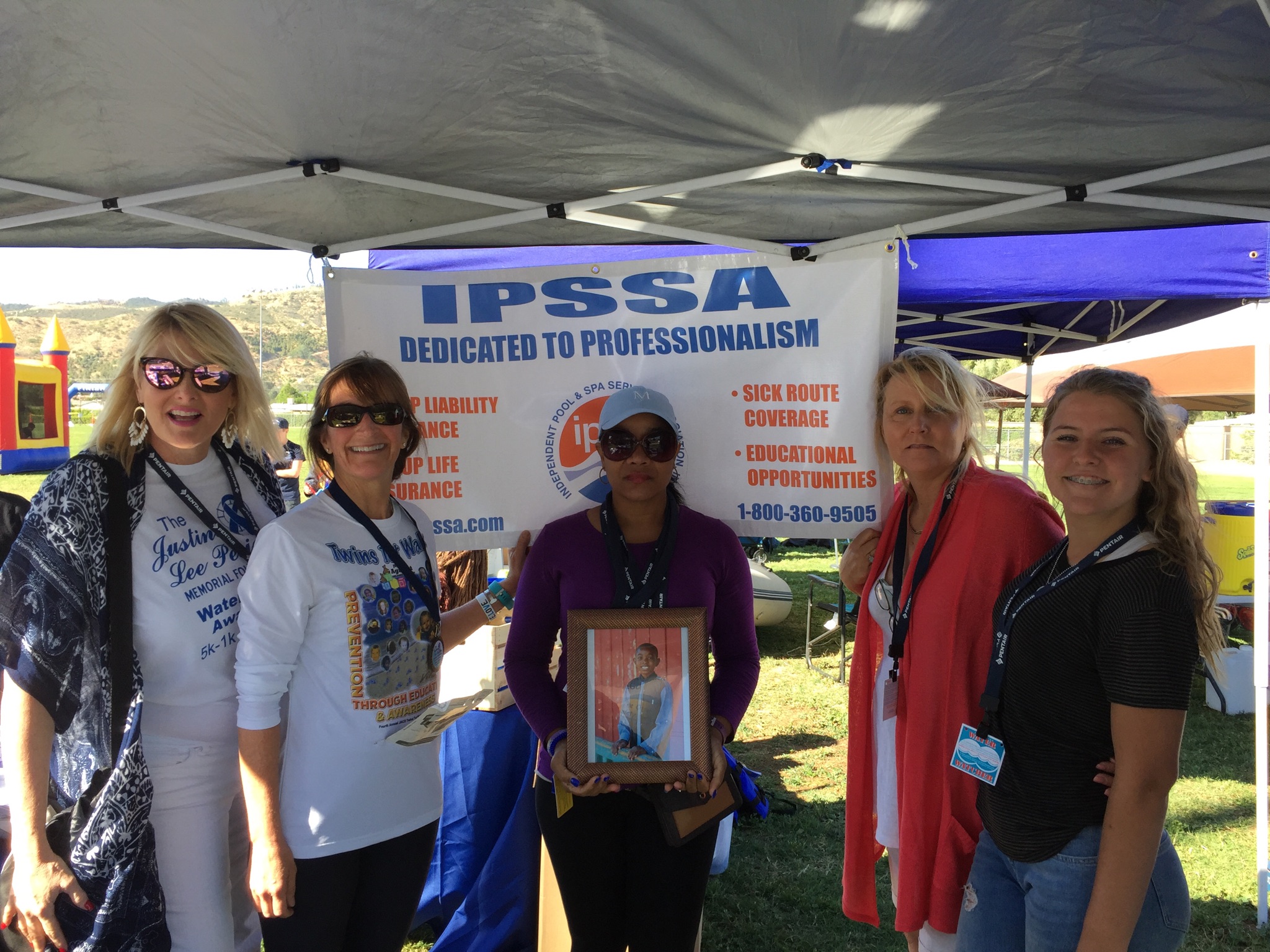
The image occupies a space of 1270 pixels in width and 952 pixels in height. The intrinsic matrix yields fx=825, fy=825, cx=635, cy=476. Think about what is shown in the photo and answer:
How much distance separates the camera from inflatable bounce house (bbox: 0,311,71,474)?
997 inches

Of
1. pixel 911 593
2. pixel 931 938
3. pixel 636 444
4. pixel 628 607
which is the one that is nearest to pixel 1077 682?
pixel 911 593

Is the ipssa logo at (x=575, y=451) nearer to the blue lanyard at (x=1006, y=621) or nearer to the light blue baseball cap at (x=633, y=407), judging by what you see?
the light blue baseball cap at (x=633, y=407)

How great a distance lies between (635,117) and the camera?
2117mm

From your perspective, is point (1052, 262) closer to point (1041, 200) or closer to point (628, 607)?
point (1041, 200)

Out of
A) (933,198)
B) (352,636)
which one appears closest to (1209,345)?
(933,198)

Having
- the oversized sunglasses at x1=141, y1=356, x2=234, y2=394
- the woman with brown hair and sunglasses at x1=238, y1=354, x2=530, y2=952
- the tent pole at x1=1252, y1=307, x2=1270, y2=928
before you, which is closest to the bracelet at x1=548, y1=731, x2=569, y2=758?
the woman with brown hair and sunglasses at x1=238, y1=354, x2=530, y2=952

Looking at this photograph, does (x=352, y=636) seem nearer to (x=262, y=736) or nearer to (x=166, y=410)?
(x=262, y=736)

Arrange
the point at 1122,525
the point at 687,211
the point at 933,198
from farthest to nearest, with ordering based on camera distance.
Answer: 1. the point at 687,211
2. the point at 933,198
3. the point at 1122,525

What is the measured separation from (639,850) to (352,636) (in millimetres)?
939

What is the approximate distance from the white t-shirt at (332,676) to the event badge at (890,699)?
1239mm

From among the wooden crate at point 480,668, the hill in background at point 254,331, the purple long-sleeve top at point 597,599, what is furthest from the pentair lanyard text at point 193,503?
the hill in background at point 254,331

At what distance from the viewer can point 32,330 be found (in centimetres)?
10819

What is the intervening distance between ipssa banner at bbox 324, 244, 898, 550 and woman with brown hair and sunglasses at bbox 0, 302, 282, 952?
2.56 ft

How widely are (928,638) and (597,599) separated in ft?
2.83
